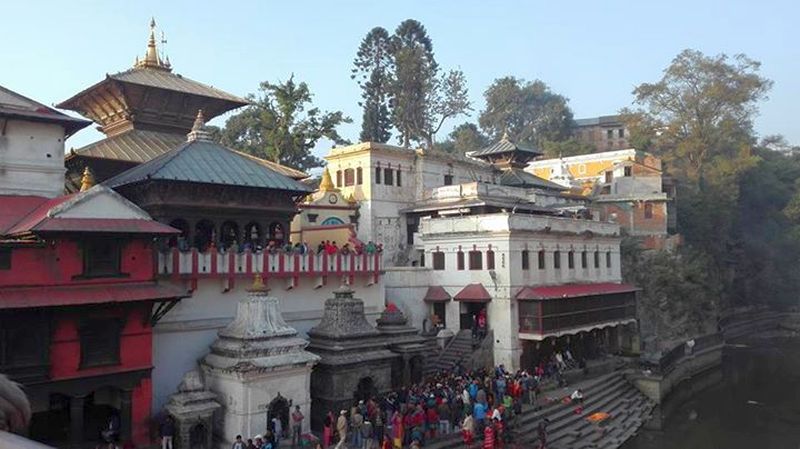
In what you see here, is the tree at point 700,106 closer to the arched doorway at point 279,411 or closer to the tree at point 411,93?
the tree at point 411,93

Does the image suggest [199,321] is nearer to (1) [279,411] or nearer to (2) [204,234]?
(2) [204,234]

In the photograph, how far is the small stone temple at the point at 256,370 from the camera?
17.2m

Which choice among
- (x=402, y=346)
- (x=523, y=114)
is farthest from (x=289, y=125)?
(x=523, y=114)

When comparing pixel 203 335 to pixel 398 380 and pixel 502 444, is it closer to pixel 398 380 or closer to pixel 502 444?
pixel 398 380

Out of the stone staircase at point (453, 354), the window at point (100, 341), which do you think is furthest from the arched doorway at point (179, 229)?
the stone staircase at point (453, 354)

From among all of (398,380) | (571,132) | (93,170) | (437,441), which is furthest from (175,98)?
(571,132)

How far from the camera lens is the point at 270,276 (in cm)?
2152

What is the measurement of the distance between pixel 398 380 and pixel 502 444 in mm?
4098

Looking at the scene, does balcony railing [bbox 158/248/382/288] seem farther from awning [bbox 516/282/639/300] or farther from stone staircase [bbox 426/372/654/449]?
stone staircase [bbox 426/372/654/449]

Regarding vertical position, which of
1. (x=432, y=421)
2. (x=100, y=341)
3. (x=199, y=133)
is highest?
(x=199, y=133)

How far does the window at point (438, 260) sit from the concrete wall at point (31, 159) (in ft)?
55.4

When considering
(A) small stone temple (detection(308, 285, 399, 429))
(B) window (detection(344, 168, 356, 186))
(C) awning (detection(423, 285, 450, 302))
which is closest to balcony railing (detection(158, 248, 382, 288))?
(A) small stone temple (detection(308, 285, 399, 429))

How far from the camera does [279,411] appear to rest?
1798 cm

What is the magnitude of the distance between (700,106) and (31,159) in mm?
46567
